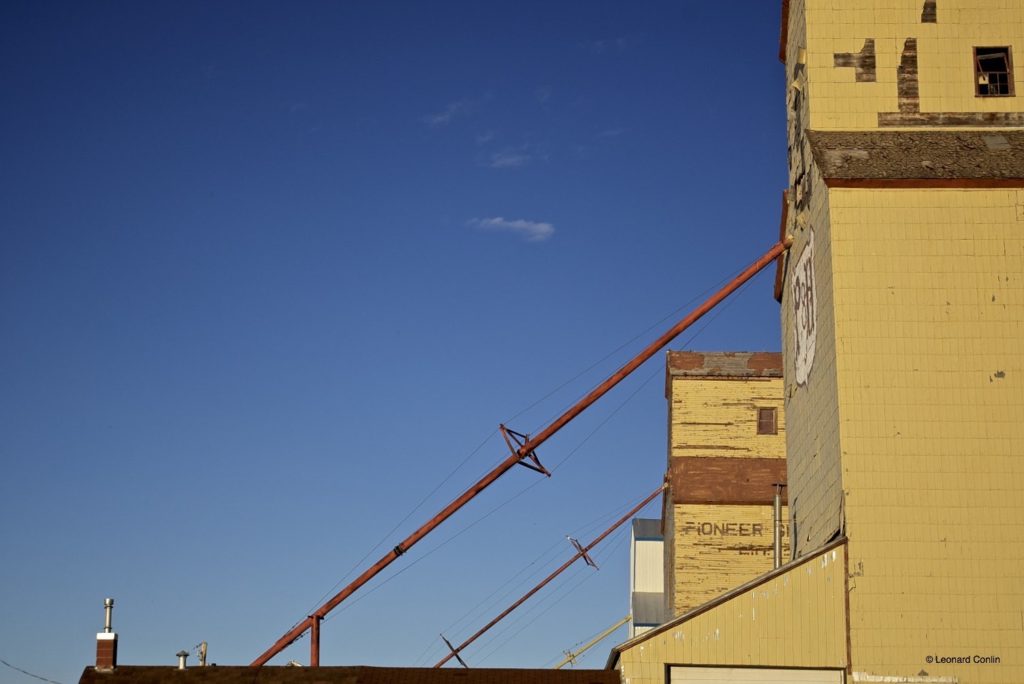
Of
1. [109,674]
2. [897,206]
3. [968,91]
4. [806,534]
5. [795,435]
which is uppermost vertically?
[968,91]

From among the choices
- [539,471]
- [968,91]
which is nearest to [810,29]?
[968,91]

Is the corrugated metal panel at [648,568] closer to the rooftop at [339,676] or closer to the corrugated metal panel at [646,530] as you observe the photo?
the corrugated metal panel at [646,530]

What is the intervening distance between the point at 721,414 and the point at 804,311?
18777 millimetres

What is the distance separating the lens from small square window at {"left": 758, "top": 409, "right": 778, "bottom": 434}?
4759 centimetres

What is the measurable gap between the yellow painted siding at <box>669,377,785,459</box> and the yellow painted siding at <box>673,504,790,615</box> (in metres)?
1.98

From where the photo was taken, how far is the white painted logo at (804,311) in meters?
28.6

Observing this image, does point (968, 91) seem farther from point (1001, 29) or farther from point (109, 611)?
point (109, 611)

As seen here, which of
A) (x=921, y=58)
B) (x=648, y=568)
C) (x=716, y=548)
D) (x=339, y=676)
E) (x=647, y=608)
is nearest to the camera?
(x=339, y=676)

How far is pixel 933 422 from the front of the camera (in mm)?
25375

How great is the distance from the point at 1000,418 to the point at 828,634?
4889mm

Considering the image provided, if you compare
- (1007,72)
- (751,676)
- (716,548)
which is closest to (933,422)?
(751,676)

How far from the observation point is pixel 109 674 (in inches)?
1063

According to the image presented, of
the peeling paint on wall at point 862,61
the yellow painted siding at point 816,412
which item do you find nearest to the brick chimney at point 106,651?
the yellow painted siding at point 816,412

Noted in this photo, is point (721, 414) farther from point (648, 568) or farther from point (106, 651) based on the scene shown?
point (648, 568)
